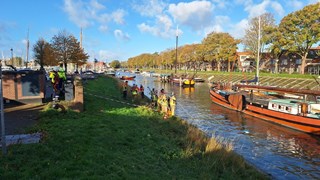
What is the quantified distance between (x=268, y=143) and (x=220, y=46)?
75.4 m

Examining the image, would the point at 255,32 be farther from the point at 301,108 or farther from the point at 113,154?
the point at 113,154

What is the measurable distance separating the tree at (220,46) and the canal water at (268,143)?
60718mm

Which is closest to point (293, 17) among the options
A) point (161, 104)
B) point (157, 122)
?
point (161, 104)

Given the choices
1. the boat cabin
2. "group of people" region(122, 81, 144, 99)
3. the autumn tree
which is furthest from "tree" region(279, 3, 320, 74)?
"group of people" region(122, 81, 144, 99)

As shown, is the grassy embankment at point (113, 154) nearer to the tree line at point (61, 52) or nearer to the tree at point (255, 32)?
the tree line at point (61, 52)

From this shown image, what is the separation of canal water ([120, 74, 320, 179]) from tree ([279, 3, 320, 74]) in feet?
127

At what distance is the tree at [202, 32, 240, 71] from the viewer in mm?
86906

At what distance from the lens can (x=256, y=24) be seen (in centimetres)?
6719

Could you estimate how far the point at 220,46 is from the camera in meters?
90.8

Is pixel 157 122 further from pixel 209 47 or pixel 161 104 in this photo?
pixel 209 47

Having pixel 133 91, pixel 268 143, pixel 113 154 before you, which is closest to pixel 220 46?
pixel 133 91

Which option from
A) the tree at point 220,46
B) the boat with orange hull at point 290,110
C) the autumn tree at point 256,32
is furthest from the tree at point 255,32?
the boat with orange hull at point 290,110

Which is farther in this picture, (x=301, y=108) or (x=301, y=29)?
(x=301, y=29)

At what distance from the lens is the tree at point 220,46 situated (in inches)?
3422
